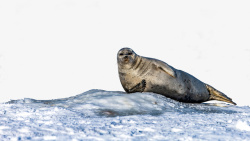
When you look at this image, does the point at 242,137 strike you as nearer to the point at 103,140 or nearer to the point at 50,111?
the point at 103,140

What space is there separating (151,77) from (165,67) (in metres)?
0.36

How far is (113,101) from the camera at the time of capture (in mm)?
5043

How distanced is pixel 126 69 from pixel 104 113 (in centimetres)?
267

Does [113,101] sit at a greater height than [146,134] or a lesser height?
greater

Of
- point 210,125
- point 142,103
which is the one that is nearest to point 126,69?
point 142,103

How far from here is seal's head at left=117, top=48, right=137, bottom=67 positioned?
268 inches

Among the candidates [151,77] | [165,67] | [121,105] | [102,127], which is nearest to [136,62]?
[151,77]

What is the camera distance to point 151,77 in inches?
268

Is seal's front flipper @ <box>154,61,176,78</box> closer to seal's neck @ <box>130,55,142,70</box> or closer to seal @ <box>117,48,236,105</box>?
seal @ <box>117,48,236,105</box>

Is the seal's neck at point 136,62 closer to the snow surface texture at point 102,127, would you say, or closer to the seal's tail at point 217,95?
the seal's tail at point 217,95

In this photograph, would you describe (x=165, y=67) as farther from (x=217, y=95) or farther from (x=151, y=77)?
(x=217, y=95)

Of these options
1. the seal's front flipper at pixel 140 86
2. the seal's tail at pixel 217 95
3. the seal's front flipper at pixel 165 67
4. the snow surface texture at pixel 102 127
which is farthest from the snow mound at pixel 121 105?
the seal's tail at pixel 217 95

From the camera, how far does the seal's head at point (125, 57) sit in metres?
6.82

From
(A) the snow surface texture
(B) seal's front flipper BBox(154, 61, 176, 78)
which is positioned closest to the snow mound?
(A) the snow surface texture
